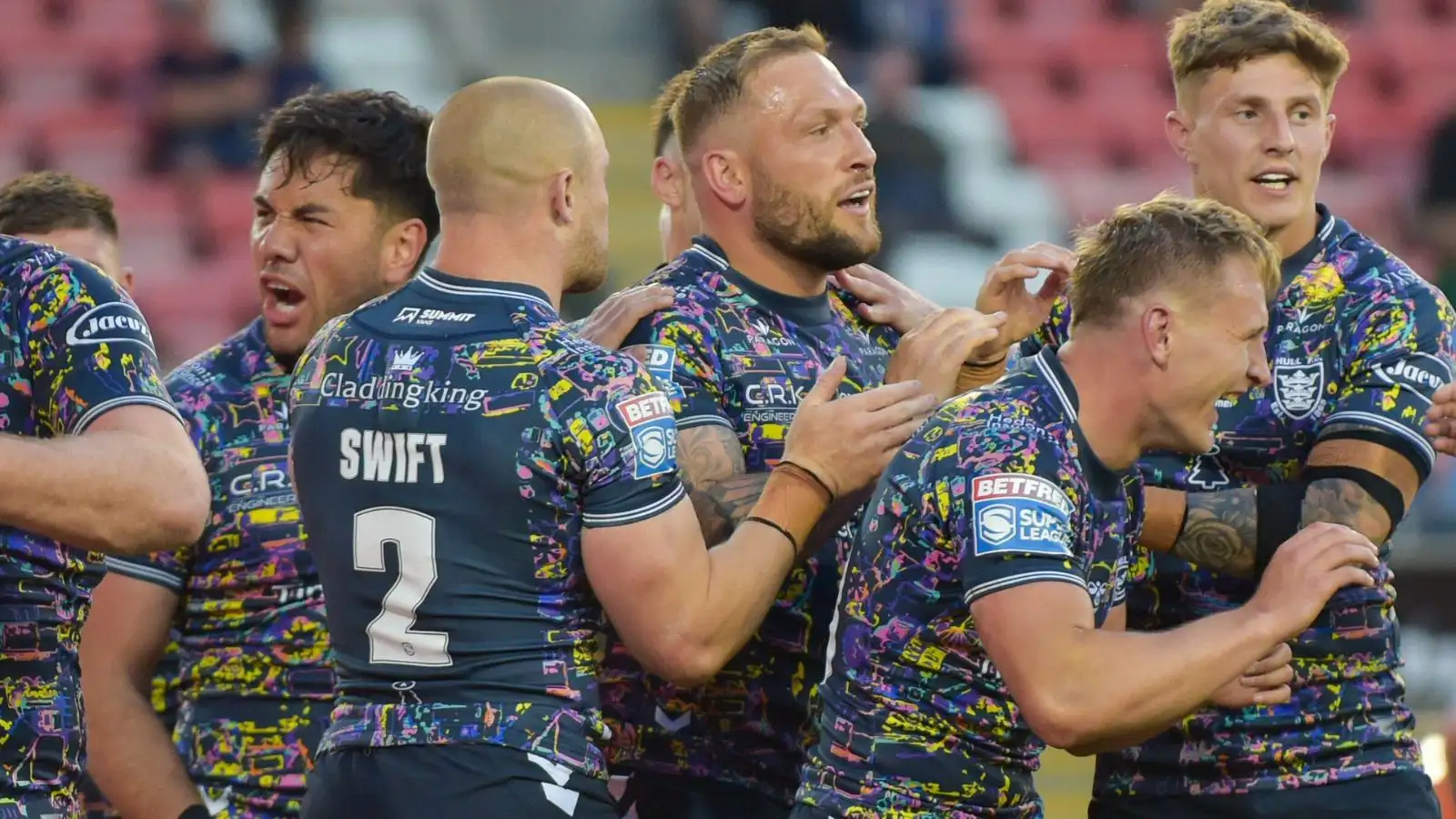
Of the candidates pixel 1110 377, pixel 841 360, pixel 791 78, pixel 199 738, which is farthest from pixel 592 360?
pixel 199 738

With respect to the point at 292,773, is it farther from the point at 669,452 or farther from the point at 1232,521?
the point at 1232,521

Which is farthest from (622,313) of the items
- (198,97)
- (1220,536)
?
(198,97)

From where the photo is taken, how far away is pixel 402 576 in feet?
12.1

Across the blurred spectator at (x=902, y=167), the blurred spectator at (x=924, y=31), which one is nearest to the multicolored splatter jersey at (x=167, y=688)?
the blurred spectator at (x=902, y=167)

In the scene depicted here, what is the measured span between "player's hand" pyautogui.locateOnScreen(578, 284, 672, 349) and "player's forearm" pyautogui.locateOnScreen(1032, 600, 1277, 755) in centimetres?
150

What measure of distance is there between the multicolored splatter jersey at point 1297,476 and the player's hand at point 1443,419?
0.16 feet

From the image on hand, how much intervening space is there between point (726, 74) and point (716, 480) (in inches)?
46.2

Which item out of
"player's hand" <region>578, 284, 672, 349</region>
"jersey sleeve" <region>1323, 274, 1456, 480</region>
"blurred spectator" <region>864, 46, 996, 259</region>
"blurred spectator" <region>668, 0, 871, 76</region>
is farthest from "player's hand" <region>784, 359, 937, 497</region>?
"blurred spectator" <region>668, 0, 871, 76</region>

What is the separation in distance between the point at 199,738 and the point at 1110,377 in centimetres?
245

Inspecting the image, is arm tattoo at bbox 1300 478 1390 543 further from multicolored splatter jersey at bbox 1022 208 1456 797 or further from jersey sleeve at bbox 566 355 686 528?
jersey sleeve at bbox 566 355 686 528

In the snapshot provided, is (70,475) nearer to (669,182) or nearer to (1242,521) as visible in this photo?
(1242,521)

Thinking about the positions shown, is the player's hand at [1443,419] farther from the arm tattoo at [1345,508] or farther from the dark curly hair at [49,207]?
the dark curly hair at [49,207]

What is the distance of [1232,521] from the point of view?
4.46 m

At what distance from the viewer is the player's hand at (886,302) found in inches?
199
